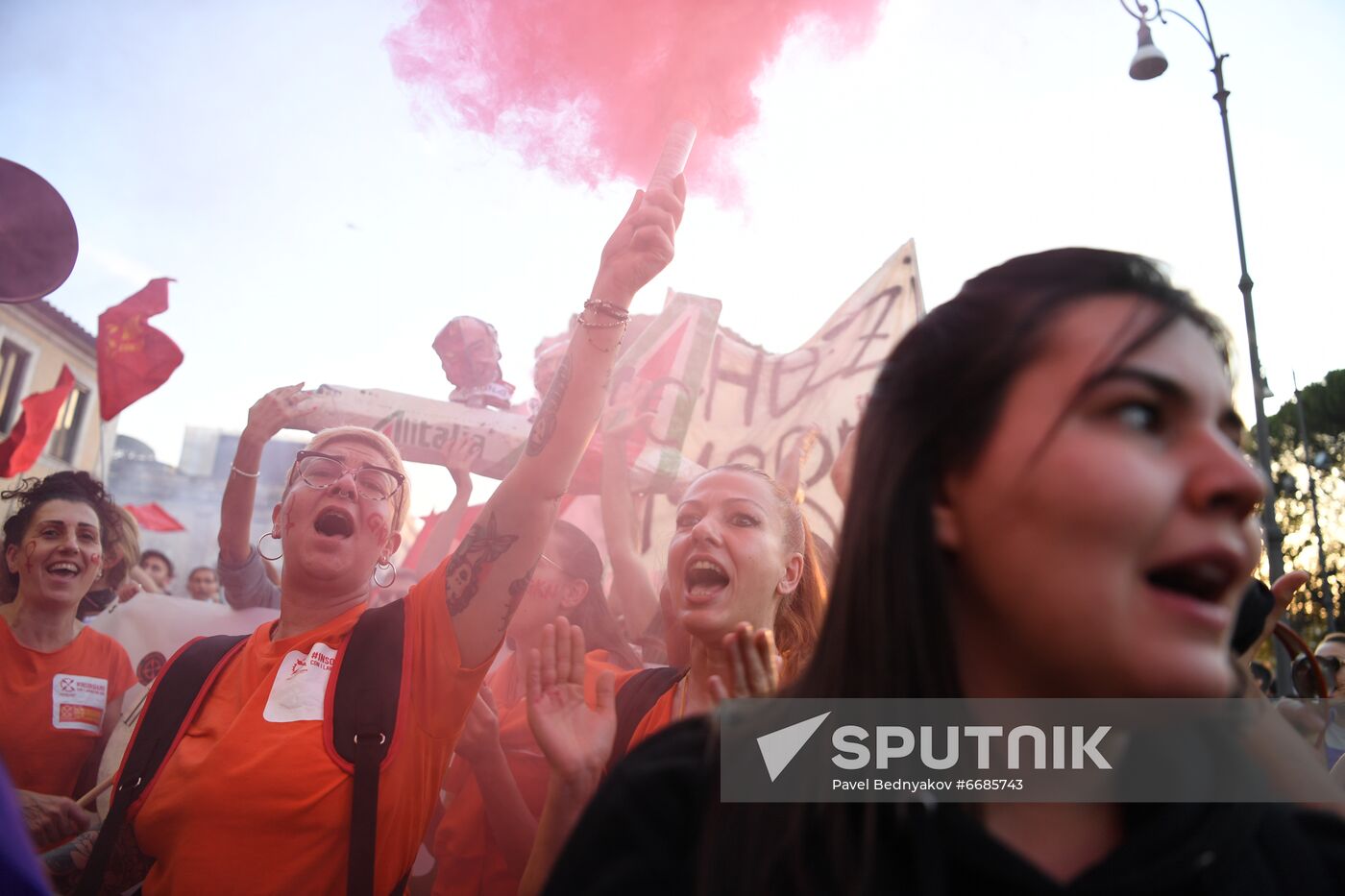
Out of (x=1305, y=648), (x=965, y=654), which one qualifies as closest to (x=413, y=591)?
(x=965, y=654)

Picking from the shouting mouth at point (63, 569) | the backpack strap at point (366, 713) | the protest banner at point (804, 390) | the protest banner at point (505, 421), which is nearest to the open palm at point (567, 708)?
the backpack strap at point (366, 713)

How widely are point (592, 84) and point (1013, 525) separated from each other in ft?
10.7

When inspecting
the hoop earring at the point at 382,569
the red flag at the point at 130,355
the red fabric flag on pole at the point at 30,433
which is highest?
the red flag at the point at 130,355

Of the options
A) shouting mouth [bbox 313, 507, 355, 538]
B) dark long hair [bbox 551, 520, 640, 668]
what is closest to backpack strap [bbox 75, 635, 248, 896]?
shouting mouth [bbox 313, 507, 355, 538]

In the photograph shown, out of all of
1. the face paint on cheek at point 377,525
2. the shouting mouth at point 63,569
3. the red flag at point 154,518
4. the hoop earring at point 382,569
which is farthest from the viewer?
the red flag at point 154,518

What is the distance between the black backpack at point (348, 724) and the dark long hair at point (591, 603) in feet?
4.73

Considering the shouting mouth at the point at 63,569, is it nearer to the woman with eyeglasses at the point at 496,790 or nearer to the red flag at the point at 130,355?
the red flag at the point at 130,355

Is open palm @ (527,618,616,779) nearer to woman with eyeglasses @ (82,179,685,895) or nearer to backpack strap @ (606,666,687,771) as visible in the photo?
backpack strap @ (606,666,687,771)

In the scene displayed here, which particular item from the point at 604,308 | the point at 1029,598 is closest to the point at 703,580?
the point at 604,308

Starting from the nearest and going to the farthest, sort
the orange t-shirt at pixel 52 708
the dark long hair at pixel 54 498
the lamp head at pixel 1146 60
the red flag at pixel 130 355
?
the orange t-shirt at pixel 52 708, the dark long hair at pixel 54 498, the red flag at pixel 130 355, the lamp head at pixel 1146 60

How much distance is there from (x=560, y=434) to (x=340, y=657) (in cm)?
84

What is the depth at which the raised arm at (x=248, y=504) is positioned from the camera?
11.5 ft

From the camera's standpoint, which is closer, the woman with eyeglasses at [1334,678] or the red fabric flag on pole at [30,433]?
the woman with eyeglasses at [1334,678]

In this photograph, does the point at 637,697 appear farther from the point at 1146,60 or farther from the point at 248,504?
the point at 1146,60
